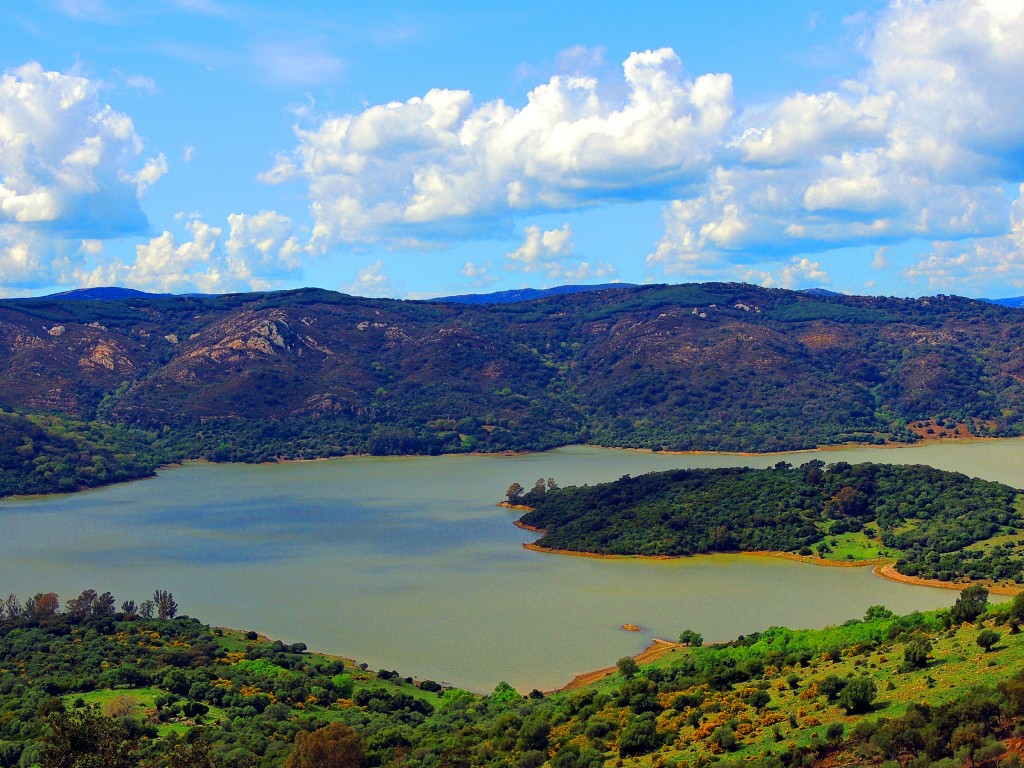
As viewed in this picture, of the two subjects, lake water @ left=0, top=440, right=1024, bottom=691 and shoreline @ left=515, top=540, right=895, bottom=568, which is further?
shoreline @ left=515, top=540, right=895, bottom=568

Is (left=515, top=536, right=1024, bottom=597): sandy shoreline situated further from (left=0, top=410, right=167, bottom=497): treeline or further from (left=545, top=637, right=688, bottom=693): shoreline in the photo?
(left=0, top=410, right=167, bottom=497): treeline

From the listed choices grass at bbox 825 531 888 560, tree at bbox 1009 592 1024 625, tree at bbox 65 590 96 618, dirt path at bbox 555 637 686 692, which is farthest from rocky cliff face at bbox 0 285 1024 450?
tree at bbox 1009 592 1024 625

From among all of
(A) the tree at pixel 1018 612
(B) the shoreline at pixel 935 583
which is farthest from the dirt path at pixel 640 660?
(A) the tree at pixel 1018 612

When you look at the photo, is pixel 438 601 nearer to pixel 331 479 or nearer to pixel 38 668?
pixel 38 668

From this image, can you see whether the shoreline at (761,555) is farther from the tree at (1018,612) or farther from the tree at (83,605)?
the tree at (1018,612)

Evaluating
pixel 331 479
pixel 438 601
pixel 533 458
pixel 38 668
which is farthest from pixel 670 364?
pixel 38 668

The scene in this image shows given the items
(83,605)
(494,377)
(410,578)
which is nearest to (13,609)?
(83,605)
